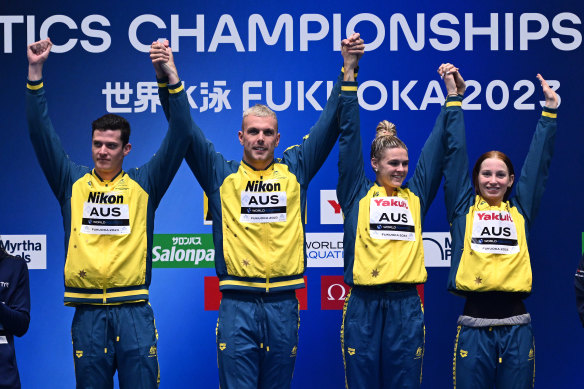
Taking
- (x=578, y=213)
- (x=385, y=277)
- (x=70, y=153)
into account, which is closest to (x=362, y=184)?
(x=385, y=277)

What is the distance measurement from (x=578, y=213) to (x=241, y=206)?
2.30 meters

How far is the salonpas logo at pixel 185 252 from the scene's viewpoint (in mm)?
4766

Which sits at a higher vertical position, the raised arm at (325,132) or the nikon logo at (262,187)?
the raised arm at (325,132)

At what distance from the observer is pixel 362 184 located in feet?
12.8

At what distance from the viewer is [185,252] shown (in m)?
4.77

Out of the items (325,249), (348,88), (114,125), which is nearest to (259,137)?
(348,88)

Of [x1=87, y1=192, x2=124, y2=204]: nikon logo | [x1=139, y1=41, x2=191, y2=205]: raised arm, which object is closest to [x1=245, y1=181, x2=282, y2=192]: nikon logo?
[x1=139, y1=41, x2=191, y2=205]: raised arm

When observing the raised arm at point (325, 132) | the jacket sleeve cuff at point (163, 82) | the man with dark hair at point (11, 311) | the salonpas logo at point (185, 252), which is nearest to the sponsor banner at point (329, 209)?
the salonpas logo at point (185, 252)

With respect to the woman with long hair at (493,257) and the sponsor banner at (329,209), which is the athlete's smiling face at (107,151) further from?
the woman with long hair at (493,257)

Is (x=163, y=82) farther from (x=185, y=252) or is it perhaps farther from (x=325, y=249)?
(x=325, y=249)

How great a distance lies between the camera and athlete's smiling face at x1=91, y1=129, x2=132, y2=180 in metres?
3.63

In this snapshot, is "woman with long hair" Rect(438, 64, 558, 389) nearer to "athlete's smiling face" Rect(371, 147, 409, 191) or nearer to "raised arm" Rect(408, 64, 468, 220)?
"raised arm" Rect(408, 64, 468, 220)

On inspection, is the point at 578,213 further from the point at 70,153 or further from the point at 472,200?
the point at 70,153

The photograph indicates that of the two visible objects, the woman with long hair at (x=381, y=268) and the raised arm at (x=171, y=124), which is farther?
the woman with long hair at (x=381, y=268)
